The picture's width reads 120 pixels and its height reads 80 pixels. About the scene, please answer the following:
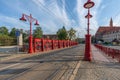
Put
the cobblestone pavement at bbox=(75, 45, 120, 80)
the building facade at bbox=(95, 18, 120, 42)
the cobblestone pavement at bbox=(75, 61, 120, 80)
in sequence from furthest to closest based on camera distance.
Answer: the building facade at bbox=(95, 18, 120, 42), the cobblestone pavement at bbox=(75, 45, 120, 80), the cobblestone pavement at bbox=(75, 61, 120, 80)

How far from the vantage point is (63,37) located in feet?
343

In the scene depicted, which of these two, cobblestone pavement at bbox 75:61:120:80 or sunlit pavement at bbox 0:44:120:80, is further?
sunlit pavement at bbox 0:44:120:80

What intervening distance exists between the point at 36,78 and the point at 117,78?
3631mm

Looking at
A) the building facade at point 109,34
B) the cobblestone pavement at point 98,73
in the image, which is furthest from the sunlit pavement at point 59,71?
the building facade at point 109,34

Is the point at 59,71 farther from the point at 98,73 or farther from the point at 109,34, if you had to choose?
the point at 109,34

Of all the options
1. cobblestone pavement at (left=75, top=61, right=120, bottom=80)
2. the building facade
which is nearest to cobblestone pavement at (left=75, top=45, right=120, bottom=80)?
cobblestone pavement at (left=75, top=61, right=120, bottom=80)

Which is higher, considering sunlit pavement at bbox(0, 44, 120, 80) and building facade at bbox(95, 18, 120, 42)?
building facade at bbox(95, 18, 120, 42)

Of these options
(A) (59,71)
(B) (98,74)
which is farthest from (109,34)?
(B) (98,74)

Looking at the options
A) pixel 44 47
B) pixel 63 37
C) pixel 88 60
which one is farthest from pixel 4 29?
pixel 88 60

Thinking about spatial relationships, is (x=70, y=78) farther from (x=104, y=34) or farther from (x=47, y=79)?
(x=104, y=34)

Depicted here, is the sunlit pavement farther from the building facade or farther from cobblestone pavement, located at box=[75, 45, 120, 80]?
the building facade

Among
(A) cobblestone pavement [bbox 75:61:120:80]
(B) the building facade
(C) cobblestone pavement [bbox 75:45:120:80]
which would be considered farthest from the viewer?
(B) the building facade

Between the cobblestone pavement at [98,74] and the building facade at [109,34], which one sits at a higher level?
the building facade at [109,34]

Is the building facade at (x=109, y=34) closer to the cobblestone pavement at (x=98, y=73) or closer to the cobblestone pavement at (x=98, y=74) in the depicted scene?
the cobblestone pavement at (x=98, y=73)
